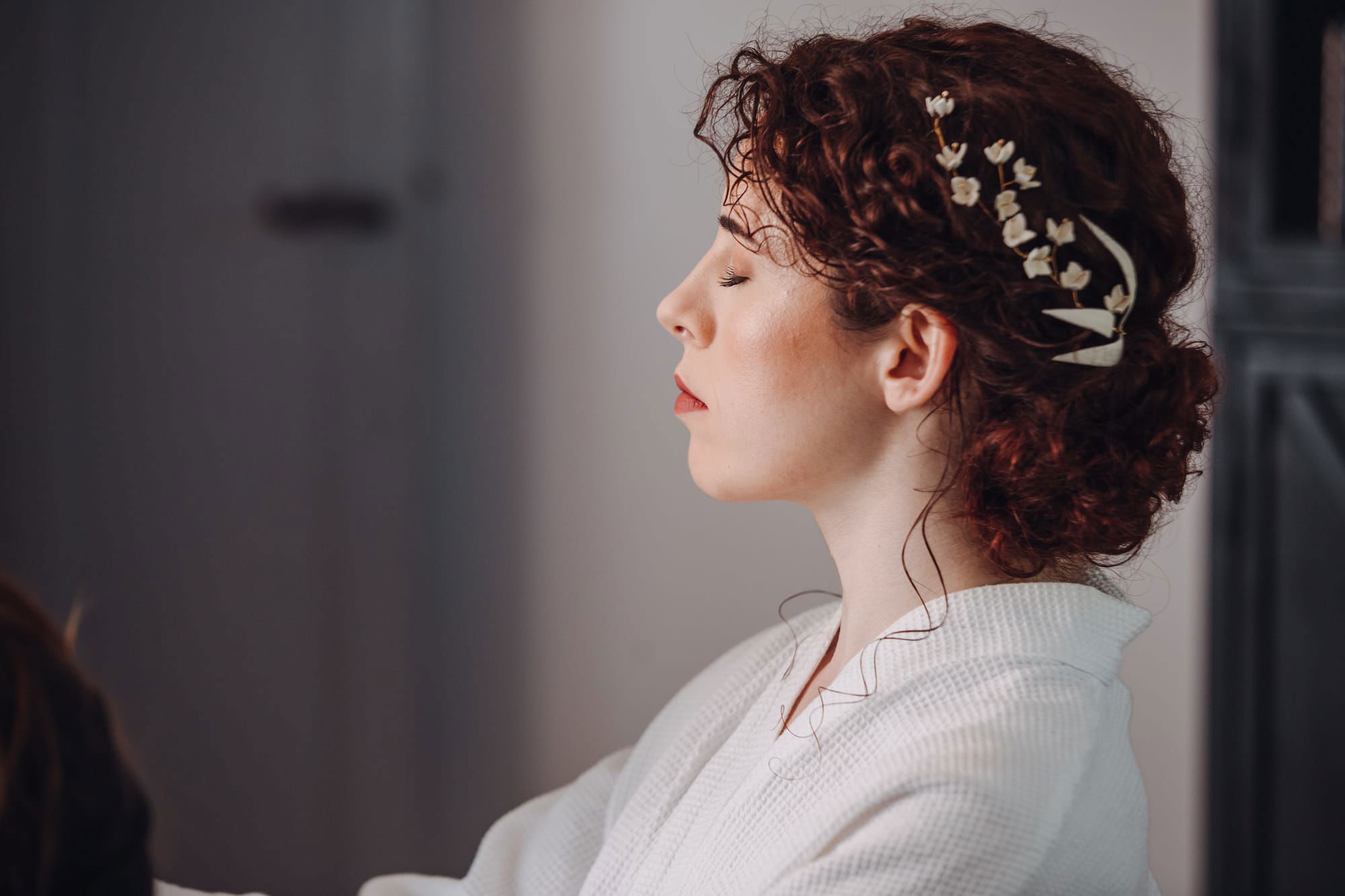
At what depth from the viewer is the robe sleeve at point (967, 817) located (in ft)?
2.25

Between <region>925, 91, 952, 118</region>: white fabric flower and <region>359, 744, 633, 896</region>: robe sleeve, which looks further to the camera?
<region>359, 744, 633, 896</region>: robe sleeve

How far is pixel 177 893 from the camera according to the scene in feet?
3.18

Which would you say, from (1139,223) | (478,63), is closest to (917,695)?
(1139,223)

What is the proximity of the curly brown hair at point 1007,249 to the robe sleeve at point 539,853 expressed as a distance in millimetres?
456

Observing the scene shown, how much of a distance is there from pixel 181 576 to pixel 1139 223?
1.40m

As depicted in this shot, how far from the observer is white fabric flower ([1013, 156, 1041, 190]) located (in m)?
0.78

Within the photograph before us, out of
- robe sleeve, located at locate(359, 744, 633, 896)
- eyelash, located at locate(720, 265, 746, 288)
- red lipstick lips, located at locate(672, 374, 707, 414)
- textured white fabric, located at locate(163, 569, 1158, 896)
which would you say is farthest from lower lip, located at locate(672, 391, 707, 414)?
robe sleeve, located at locate(359, 744, 633, 896)

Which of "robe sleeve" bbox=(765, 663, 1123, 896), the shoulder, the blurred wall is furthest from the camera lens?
the blurred wall

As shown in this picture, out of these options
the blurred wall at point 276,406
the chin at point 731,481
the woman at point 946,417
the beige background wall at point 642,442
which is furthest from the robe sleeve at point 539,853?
the beige background wall at point 642,442

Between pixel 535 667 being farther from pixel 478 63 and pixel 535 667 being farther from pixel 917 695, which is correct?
pixel 917 695

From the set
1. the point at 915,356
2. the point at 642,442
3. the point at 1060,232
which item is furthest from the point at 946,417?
the point at 642,442

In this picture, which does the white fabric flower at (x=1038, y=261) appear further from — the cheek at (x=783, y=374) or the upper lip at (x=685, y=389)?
the upper lip at (x=685, y=389)

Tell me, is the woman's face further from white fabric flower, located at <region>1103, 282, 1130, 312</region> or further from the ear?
white fabric flower, located at <region>1103, 282, 1130, 312</region>

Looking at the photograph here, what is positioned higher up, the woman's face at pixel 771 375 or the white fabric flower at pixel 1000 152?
the white fabric flower at pixel 1000 152
